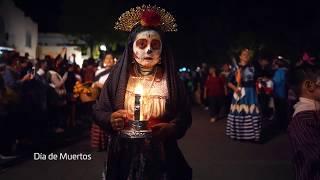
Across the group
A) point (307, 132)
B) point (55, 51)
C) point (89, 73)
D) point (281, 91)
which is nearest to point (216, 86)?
point (281, 91)

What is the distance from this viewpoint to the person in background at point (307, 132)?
3859mm

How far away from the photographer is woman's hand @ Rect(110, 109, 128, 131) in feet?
11.8

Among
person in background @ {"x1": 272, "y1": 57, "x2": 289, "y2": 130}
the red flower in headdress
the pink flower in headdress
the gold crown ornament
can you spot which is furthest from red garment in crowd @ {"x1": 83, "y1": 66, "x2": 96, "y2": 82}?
the red flower in headdress

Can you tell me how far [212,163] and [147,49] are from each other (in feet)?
16.7

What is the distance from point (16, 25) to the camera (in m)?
29.1

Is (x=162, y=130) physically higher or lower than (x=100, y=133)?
higher

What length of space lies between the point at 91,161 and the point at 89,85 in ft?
9.02

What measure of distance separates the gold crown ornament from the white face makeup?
4.7 inches

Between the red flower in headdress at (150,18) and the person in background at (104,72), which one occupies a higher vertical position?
the red flower in headdress at (150,18)

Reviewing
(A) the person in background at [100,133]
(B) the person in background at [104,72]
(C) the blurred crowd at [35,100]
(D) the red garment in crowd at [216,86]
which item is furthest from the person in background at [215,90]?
(A) the person in background at [100,133]

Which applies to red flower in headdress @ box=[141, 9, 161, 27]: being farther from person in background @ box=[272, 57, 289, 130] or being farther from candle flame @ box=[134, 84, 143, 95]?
person in background @ box=[272, 57, 289, 130]

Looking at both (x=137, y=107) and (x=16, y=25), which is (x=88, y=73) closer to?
(x=137, y=107)

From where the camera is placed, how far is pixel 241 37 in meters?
31.4

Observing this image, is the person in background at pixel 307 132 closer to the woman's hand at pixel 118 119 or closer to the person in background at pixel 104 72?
the woman's hand at pixel 118 119
